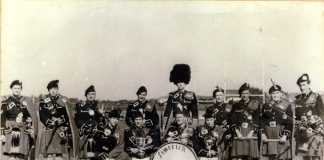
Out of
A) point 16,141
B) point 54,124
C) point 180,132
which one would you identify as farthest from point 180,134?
point 16,141

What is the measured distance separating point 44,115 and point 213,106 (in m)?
0.48

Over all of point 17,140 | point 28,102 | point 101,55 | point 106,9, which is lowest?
point 17,140

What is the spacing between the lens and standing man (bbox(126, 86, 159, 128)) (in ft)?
4.39

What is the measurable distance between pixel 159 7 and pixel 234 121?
1.28 feet

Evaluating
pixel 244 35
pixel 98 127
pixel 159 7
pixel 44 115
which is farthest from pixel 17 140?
pixel 244 35

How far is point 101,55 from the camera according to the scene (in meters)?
1.34

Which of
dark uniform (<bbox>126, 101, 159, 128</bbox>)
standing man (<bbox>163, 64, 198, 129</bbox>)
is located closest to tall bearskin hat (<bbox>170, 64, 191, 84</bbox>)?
standing man (<bbox>163, 64, 198, 129</bbox>)

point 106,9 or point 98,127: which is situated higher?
point 106,9

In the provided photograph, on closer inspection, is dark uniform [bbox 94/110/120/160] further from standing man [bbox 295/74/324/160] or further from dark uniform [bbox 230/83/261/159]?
standing man [bbox 295/74/324/160]

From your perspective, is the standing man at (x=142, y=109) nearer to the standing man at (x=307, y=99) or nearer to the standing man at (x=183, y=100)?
the standing man at (x=183, y=100)

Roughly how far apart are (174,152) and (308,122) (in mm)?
391

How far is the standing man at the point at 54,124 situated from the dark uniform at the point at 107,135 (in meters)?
0.08

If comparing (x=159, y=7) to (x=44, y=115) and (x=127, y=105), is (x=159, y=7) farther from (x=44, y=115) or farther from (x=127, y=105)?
(x=44, y=115)

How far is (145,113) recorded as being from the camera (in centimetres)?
134
